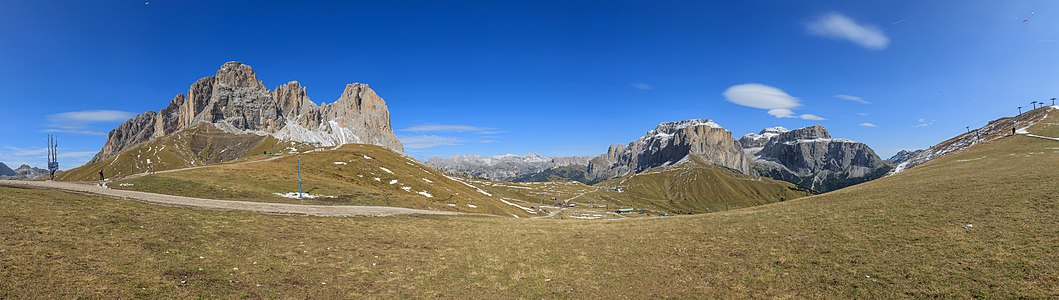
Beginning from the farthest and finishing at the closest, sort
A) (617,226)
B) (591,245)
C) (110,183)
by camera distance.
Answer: (110,183) < (617,226) < (591,245)

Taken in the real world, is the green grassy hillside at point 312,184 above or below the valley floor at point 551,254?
above

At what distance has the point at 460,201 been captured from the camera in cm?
9400

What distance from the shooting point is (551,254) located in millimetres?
29172

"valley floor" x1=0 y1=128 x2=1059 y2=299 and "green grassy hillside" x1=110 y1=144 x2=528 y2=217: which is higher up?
"green grassy hillside" x1=110 y1=144 x2=528 y2=217

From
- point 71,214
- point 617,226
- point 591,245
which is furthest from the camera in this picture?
point 617,226

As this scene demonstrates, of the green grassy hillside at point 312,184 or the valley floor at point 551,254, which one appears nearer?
the valley floor at point 551,254

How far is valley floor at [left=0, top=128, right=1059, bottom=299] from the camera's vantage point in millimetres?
18000

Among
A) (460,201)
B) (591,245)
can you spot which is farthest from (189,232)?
(460,201)

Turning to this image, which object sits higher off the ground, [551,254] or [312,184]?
[312,184]

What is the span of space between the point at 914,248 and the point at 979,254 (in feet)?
7.93

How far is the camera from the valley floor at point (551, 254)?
709 inches

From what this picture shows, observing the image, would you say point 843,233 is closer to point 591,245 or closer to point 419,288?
point 591,245

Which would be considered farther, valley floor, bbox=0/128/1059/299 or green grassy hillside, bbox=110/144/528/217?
green grassy hillside, bbox=110/144/528/217

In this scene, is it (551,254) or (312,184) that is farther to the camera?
(312,184)
